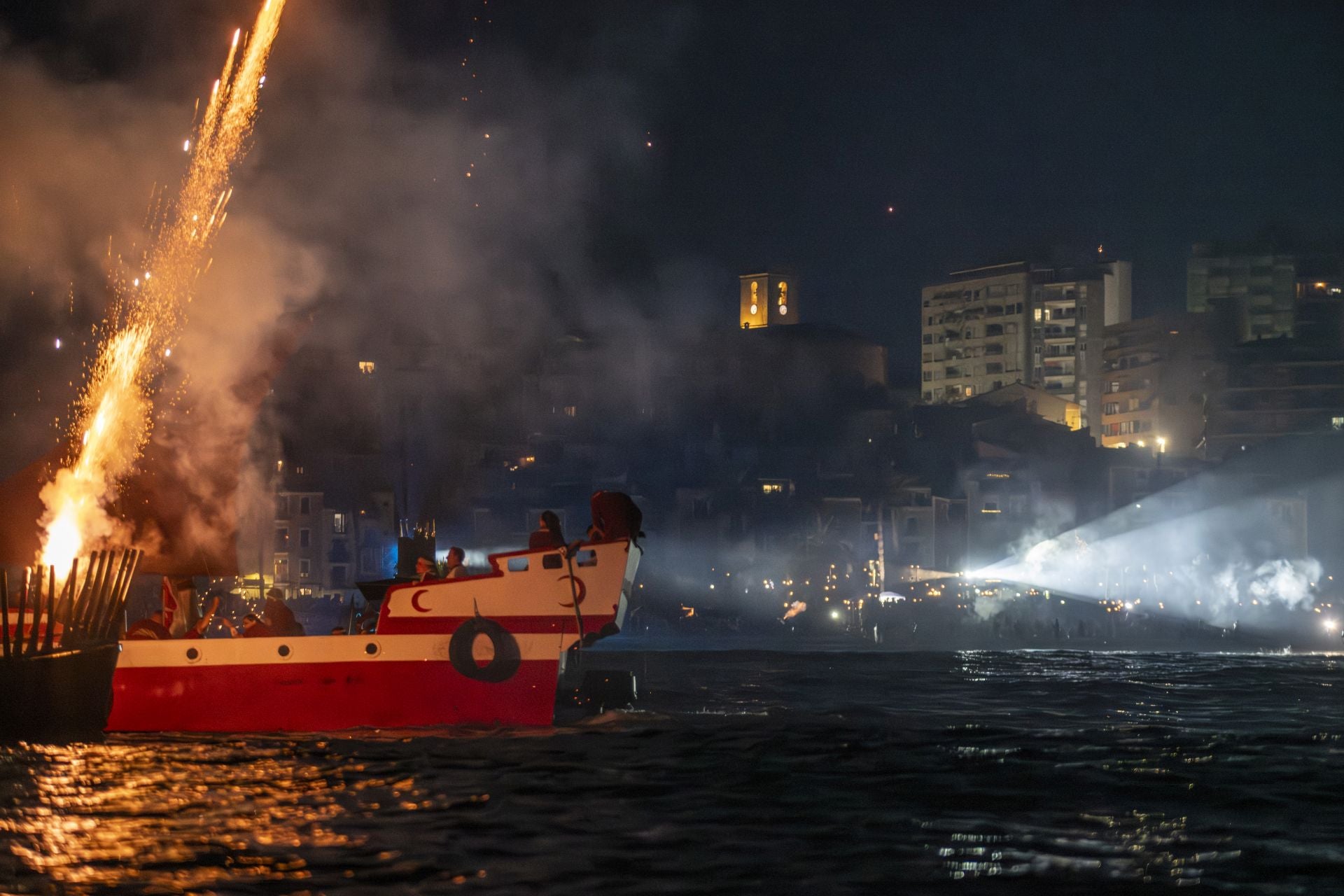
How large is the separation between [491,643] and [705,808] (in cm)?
707

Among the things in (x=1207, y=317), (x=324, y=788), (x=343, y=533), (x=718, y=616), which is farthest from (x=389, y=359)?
(x=324, y=788)

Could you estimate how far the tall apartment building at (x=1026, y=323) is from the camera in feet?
462

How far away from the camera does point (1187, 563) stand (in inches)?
3610

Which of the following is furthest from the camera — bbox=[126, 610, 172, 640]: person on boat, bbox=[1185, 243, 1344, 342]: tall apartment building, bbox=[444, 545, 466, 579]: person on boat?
bbox=[1185, 243, 1344, 342]: tall apartment building

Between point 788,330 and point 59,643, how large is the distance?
108371 millimetres

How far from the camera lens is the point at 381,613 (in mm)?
25438

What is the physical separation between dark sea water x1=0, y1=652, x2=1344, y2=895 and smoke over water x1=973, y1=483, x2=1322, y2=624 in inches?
2306

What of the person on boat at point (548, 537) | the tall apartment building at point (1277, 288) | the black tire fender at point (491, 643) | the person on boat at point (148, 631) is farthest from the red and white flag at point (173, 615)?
the tall apartment building at point (1277, 288)

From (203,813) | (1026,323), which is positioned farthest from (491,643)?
(1026,323)

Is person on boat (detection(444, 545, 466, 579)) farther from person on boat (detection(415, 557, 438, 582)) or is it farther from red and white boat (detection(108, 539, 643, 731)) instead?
red and white boat (detection(108, 539, 643, 731))

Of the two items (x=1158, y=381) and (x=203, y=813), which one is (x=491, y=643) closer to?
(x=203, y=813)

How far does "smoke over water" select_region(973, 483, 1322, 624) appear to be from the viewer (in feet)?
287

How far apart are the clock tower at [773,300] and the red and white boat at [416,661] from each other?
117 m

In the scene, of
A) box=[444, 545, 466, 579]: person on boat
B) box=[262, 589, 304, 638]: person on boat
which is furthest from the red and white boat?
box=[262, 589, 304, 638]: person on boat
